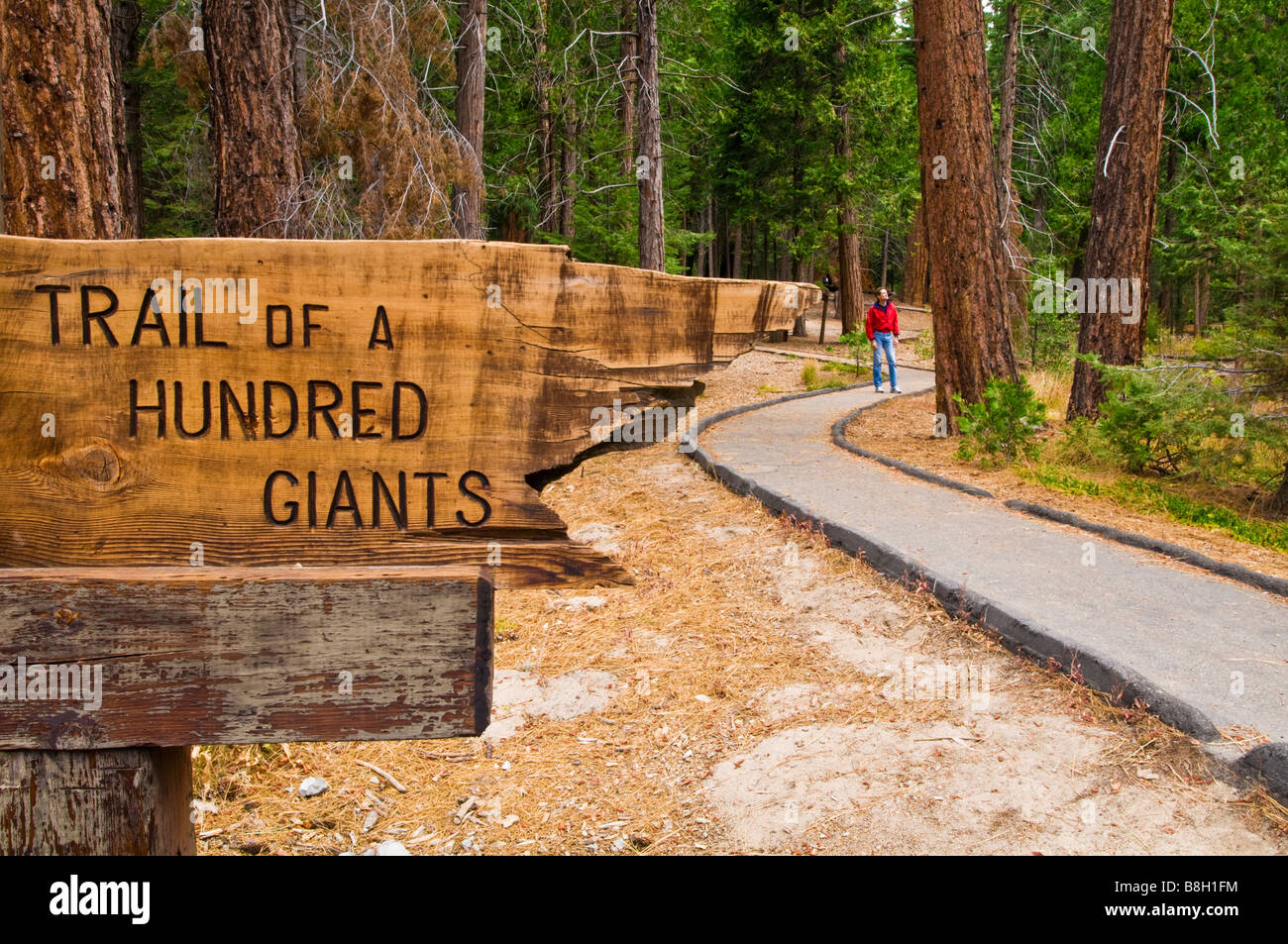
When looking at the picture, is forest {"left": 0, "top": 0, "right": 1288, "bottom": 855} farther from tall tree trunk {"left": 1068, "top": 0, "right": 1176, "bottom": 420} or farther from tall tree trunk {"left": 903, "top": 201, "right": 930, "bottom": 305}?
tall tree trunk {"left": 903, "top": 201, "right": 930, "bottom": 305}

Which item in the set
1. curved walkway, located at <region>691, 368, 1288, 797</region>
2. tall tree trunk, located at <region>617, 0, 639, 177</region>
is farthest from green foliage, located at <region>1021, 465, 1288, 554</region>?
tall tree trunk, located at <region>617, 0, 639, 177</region>

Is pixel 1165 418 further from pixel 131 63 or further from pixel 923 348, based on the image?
pixel 131 63

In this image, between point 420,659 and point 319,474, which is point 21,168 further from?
point 420,659

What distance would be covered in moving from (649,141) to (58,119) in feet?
43.8

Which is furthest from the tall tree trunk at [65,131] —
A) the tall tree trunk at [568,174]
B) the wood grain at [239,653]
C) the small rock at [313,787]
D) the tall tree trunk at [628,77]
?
the tall tree trunk at [568,174]

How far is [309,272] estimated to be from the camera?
1.93 meters

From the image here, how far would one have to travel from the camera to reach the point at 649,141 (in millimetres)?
16094

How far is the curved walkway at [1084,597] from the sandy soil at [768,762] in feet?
0.51

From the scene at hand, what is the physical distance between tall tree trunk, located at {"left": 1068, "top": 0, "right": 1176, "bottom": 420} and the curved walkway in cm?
375

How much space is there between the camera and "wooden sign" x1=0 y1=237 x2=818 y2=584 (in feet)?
6.30

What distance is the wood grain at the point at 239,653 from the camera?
1.86 m

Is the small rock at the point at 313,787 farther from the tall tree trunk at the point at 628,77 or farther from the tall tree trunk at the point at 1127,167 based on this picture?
the tall tree trunk at the point at 628,77

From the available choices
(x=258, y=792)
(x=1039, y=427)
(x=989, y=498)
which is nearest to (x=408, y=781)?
(x=258, y=792)

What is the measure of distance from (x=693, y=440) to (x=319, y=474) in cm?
1076
